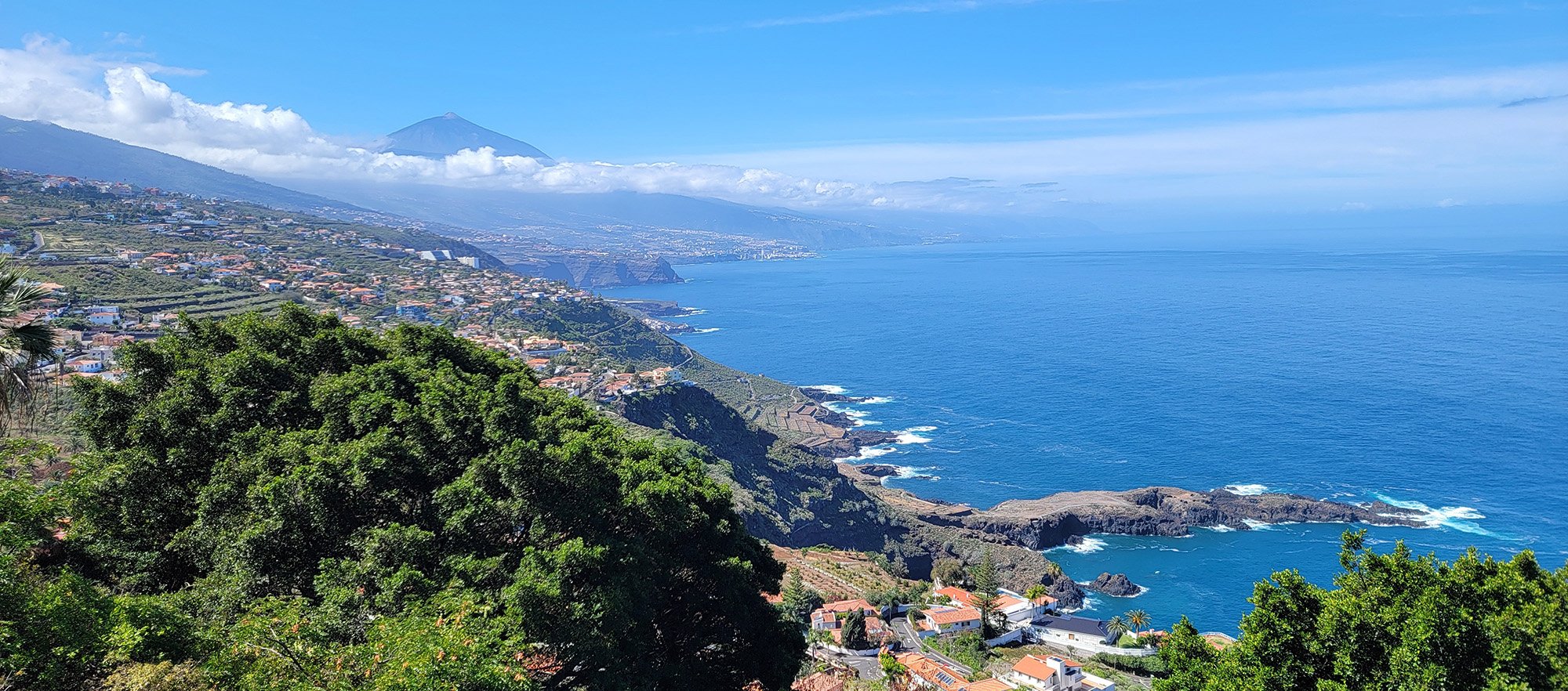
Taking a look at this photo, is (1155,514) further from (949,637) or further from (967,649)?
(967,649)

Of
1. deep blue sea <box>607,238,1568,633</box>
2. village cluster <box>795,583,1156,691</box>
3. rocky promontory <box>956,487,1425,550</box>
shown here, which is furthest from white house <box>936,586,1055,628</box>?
rocky promontory <box>956,487,1425,550</box>

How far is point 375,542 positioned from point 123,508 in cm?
435

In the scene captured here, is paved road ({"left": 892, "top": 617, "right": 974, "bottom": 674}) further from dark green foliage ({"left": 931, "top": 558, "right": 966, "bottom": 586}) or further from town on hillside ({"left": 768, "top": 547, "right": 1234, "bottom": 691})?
dark green foliage ({"left": 931, "top": 558, "right": 966, "bottom": 586})

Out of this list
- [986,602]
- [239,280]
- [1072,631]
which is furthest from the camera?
[239,280]

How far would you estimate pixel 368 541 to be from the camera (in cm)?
1084

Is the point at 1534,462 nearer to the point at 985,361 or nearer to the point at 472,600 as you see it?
the point at 985,361

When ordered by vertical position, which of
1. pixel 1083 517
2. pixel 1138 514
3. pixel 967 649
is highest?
pixel 967 649

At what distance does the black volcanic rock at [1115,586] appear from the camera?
42.2 m

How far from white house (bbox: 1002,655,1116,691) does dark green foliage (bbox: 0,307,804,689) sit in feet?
40.9

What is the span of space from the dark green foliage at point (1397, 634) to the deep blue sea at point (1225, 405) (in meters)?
22.1

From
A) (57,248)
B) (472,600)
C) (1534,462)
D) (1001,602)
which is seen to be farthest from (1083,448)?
(57,248)

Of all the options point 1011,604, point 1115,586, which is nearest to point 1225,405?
point 1115,586

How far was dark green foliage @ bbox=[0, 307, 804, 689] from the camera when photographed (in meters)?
8.07

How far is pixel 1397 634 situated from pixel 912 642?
68.2ft
